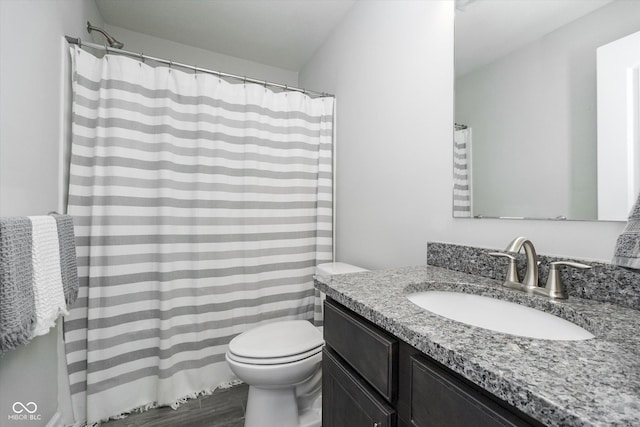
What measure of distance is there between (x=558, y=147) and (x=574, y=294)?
457mm

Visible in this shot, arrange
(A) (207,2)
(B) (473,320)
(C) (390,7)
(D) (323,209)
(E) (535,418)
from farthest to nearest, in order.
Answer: (D) (323,209) → (A) (207,2) → (C) (390,7) → (B) (473,320) → (E) (535,418)

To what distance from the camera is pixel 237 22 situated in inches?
81.3

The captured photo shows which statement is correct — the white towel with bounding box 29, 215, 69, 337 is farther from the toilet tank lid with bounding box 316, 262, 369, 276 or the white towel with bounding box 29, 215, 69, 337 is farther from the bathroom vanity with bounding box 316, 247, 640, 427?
the toilet tank lid with bounding box 316, 262, 369, 276

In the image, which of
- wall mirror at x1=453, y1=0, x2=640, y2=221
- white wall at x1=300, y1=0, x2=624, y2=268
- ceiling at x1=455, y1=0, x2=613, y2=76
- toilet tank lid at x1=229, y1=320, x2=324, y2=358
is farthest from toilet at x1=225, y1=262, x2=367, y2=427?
ceiling at x1=455, y1=0, x2=613, y2=76

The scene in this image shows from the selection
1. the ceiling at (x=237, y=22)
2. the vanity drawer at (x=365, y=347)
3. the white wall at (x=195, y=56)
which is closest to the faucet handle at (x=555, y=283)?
the vanity drawer at (x=365, y=347)

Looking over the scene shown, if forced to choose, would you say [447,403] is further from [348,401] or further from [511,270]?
[511,270]

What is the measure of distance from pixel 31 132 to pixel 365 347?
149cm

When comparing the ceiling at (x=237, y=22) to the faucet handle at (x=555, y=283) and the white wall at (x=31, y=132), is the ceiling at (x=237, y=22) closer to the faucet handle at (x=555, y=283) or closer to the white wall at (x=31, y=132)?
the white wall at (x=31, y=132)

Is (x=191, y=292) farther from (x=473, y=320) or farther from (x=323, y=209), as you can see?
(x=473, y=320)

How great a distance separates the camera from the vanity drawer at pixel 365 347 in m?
0.65

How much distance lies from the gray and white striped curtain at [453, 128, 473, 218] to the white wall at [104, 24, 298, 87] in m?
2.11

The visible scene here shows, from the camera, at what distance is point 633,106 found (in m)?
0.74

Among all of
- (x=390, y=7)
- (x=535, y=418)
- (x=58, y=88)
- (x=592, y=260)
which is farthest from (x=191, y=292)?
(x=390, y=7)

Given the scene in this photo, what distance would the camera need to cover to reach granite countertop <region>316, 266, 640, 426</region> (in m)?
0.35
